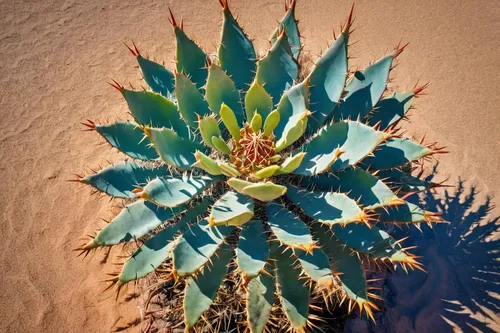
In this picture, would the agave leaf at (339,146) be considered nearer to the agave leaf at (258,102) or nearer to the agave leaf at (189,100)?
the agave leaf at (258,102)

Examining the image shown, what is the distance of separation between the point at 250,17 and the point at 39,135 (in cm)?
266

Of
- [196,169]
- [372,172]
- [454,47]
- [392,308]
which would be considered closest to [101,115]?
[196,169]

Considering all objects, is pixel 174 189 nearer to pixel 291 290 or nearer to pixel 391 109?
pixel 291 290

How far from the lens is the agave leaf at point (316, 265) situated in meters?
1.50

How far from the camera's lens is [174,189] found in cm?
165

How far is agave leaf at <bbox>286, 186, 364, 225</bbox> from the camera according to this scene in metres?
1.47

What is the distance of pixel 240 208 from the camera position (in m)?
1.57

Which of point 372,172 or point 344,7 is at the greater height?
point 344,7

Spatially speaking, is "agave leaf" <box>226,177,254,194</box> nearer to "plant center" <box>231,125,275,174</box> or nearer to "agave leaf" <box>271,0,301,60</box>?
"plant center" <box>231,125,275,174</box>

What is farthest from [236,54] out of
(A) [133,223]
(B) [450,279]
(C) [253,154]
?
(B) [450,279]

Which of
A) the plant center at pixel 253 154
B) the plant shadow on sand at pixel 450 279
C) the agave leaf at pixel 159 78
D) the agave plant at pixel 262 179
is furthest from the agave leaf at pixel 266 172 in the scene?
the plant shadow on sand at pixel 450 279

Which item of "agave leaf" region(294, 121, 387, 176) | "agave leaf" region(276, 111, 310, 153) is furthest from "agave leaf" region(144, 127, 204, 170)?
"agave leaf" region(294, 121, 387, 176)

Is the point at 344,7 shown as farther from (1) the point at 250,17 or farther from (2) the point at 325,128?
(2) the point at 325,128

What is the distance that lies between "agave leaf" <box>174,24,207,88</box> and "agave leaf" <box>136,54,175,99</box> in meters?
0.11
